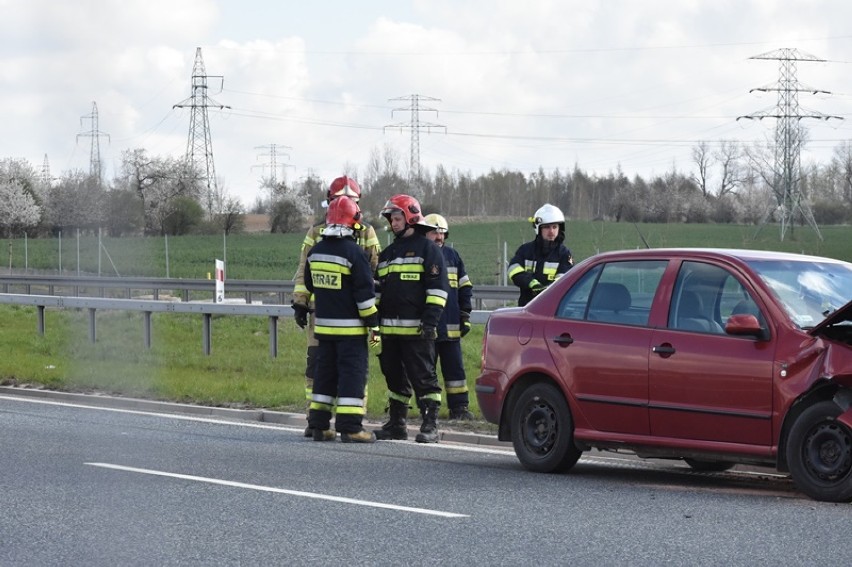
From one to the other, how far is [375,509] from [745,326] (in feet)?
8.24

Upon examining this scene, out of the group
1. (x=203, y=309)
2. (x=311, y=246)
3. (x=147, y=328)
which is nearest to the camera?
(x=311, y=246)

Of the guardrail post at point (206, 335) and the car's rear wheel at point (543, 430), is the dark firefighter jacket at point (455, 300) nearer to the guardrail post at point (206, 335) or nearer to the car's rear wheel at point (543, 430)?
the car's rear wheel at point (543, 430)

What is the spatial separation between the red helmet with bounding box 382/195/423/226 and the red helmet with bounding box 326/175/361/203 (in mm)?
450

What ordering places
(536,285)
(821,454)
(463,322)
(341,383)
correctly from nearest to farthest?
(821,454), (341,383), (536,285), (463,322)

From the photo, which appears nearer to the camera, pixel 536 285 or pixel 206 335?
pixel 536 285

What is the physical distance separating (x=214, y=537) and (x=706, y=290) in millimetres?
3755

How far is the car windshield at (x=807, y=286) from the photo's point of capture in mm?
9028

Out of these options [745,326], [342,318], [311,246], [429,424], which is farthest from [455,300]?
[745,326]

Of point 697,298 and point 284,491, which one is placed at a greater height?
point 697,298

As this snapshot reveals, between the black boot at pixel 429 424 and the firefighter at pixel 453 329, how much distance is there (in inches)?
48.9

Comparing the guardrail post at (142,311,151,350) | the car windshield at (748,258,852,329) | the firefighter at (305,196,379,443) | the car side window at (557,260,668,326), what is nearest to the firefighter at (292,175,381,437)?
the firefighter at (305,196,379,443)

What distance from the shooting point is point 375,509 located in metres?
8.51

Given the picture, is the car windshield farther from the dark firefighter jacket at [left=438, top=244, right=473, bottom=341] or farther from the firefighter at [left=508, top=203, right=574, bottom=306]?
the dark firefighter jacket at [left=438, top=244, right=473, bottom=341]

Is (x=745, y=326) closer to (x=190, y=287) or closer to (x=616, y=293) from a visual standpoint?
(x=616, y=293)
